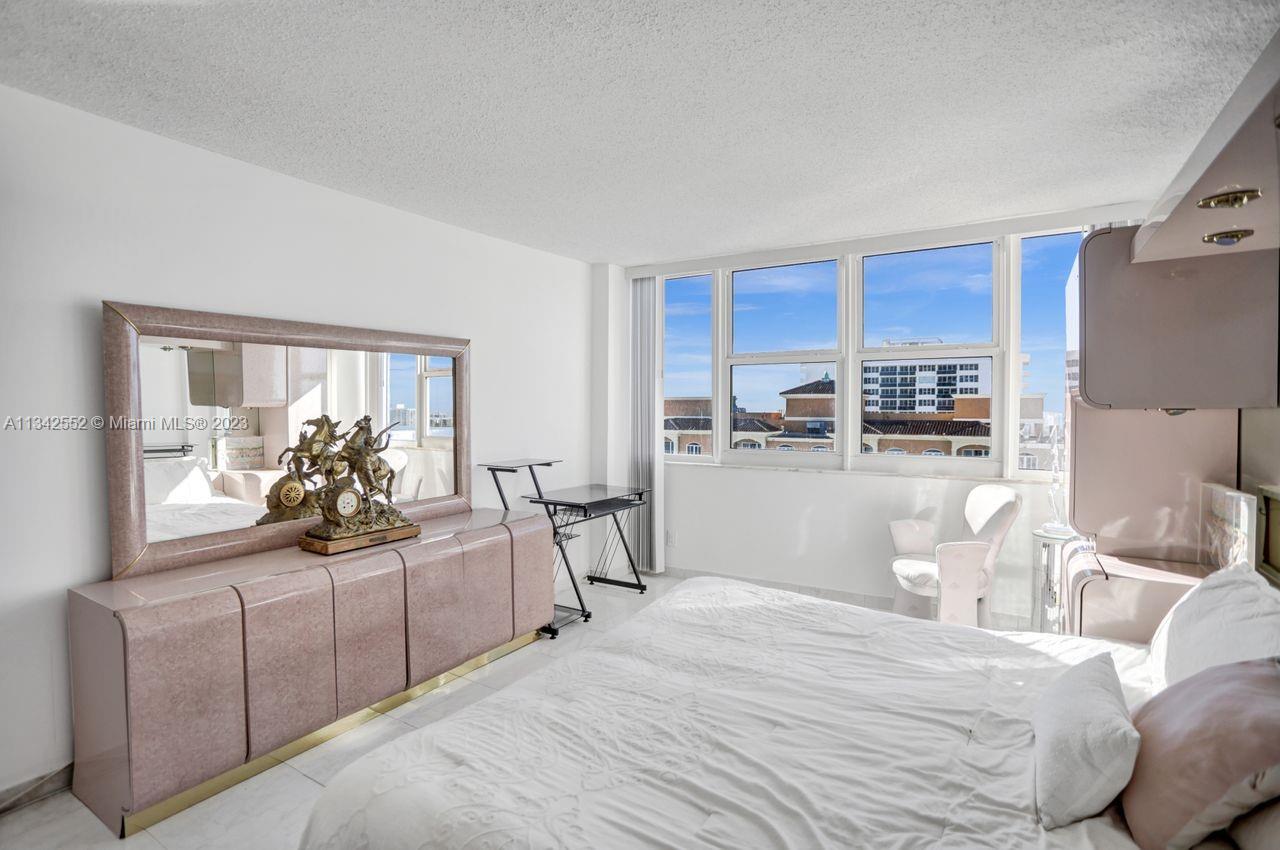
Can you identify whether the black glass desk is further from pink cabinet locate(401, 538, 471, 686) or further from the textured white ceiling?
the textured white ceiling

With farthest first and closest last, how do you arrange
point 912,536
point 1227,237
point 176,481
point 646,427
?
1. point 646,427
2. point 912,536
3. point 176,481
4. point 1227,237

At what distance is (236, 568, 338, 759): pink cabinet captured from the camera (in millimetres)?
2346

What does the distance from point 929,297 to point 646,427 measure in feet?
7.54

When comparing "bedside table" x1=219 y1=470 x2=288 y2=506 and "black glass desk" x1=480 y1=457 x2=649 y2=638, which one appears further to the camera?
"black glass desk" x1=480 y1=457 x2=649 y2=638

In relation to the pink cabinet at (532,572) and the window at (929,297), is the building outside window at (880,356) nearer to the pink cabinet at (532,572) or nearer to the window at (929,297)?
the window at (929,297)

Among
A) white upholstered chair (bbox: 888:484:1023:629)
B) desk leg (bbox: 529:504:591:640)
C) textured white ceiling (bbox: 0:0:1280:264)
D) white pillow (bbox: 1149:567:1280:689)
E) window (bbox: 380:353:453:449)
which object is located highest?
→ textured white ceiling (bbox: 0:0:1280:264)

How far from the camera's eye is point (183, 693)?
7.06 feet

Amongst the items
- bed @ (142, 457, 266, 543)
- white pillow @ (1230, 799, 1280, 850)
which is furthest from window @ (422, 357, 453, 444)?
white pillow @ (1230, 799, 1280, 850)

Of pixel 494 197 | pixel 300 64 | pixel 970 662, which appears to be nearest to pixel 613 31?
pixel 300 64

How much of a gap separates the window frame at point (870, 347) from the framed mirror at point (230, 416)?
91.4 inches

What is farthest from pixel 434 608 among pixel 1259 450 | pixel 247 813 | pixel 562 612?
pixel 1259 450

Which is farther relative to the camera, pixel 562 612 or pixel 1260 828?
pixel 562 612

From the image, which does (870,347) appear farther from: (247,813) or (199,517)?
(247,813)

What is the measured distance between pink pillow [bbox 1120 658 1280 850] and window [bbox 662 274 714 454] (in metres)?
3.94
